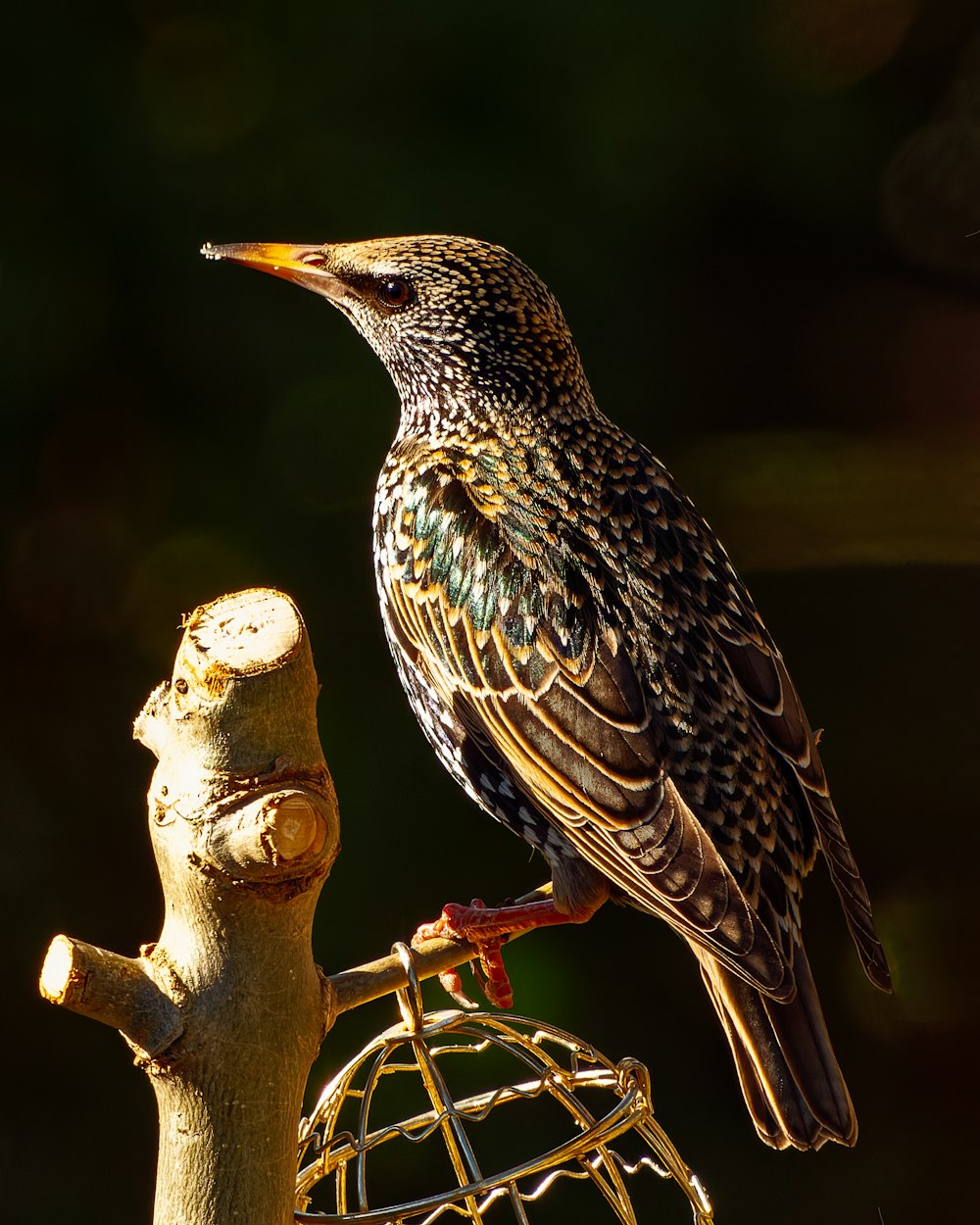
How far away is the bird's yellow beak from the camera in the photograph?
→ 6.86 feet

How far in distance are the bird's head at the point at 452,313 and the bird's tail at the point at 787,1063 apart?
0.91 metres

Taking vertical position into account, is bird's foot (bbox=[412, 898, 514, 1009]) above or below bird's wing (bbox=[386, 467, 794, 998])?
below

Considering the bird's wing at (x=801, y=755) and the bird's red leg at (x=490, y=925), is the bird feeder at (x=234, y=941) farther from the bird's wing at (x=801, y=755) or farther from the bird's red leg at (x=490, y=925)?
the bird's wing at (x=801, y=755)

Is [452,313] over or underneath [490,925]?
over

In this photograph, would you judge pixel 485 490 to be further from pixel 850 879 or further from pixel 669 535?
pixel 850 879

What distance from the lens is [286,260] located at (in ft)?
7.04

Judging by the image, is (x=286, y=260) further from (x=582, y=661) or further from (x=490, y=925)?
(x=490, y=925)

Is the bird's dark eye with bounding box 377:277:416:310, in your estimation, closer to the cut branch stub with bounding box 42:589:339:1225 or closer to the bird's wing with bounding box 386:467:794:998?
the bird's wing with bounding box 386:467:794:998

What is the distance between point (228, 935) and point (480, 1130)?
1.80 meters

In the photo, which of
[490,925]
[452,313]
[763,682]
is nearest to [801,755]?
[763,682]

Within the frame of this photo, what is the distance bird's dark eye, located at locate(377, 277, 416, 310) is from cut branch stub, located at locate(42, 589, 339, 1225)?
859 mm

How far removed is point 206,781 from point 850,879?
1021mm

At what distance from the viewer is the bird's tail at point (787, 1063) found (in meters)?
1.80

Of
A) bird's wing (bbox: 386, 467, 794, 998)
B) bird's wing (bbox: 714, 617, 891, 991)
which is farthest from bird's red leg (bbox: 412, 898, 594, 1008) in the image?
bird's wing (bbox: 714, 617, 891, 991)
